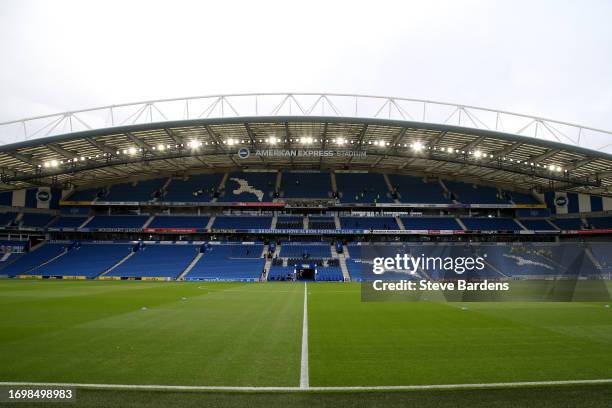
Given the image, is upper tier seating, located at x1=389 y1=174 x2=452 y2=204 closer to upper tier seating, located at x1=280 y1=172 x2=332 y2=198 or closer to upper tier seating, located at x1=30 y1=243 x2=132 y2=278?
upper tier seating, located at x1=280 y1=172 x2=332 y2=198

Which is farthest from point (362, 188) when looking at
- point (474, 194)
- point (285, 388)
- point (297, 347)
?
point (285, 388)

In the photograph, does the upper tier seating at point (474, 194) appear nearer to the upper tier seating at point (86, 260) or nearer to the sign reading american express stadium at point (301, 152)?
the sign reading american express stadium at point (301, 152)

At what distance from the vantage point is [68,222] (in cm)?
5366

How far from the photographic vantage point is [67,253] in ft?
166

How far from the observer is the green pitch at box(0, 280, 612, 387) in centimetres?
623

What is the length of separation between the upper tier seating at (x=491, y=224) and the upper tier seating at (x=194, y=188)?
3780cm

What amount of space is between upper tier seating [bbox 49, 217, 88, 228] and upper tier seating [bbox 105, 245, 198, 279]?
1073 centimetres

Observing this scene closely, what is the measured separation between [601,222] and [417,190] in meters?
25.5

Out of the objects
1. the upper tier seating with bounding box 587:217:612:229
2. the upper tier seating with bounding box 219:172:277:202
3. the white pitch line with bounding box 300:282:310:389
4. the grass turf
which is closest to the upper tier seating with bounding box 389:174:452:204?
the upper tier seating with bounding box 219:172:277:202

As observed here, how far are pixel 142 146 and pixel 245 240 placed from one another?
20.4m

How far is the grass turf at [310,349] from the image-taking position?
19.2ft

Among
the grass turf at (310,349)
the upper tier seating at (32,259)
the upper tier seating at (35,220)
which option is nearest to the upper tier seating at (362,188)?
the upper tier seating at (32,259)

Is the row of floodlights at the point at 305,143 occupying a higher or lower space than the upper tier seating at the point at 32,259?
higher

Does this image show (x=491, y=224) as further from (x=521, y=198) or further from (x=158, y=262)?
(x=158, y=262)
